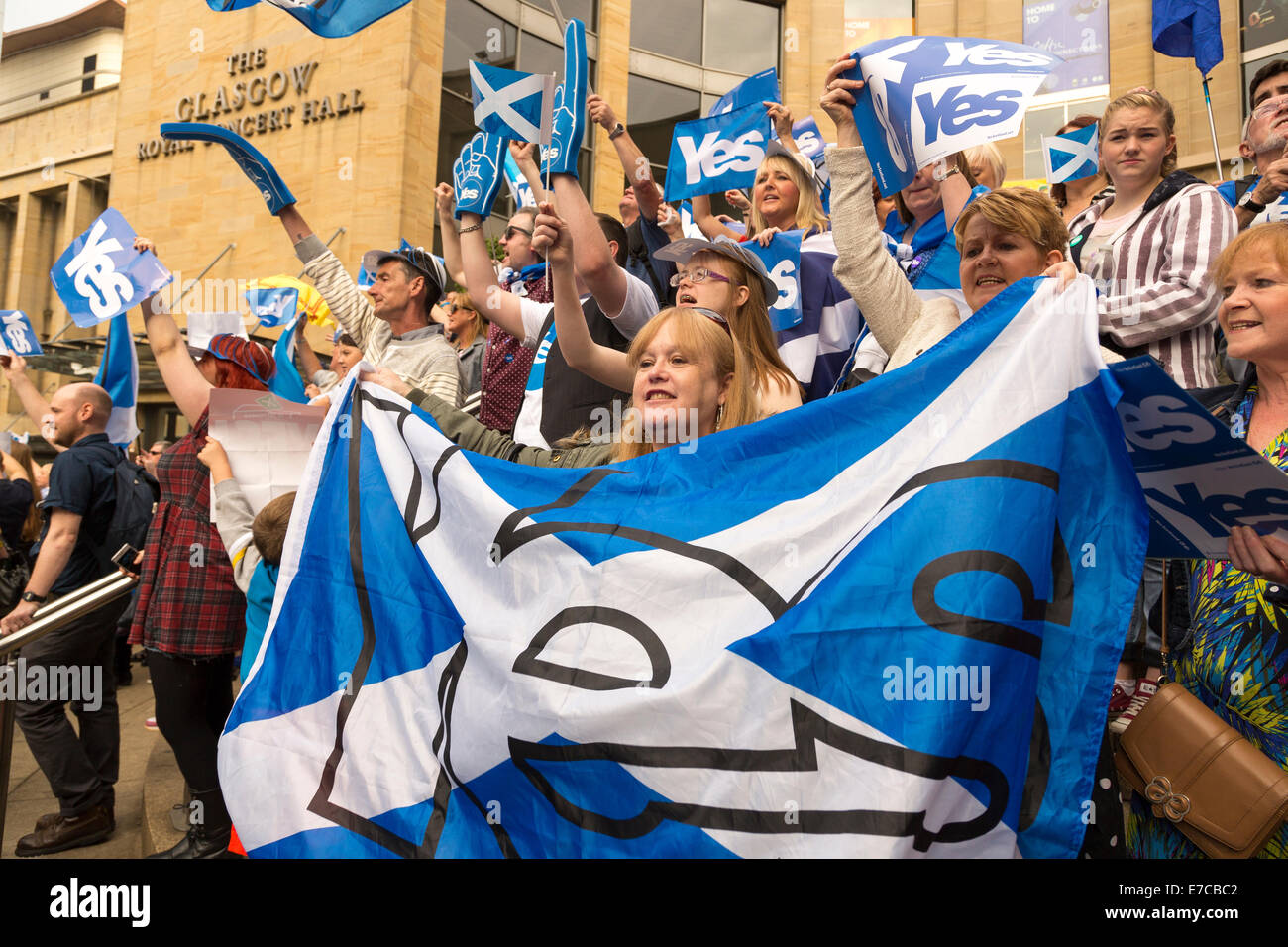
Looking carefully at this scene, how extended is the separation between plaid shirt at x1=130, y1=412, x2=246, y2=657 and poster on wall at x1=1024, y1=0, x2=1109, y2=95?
18422 mm

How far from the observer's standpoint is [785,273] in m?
3.86

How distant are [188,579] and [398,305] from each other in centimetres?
152

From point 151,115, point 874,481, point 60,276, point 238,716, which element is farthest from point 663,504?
point 151,115

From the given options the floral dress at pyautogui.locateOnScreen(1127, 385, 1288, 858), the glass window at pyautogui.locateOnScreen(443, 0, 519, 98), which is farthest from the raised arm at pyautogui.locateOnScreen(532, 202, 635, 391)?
the glass window at pyautogui.locateOnScreen(443, 0, 519, 98)

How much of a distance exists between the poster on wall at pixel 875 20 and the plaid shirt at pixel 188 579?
20.1m

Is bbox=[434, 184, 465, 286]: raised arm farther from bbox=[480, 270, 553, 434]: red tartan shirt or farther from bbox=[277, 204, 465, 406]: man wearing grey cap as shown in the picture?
bbox=[480, 270, 553, 434]: red tartan shirt

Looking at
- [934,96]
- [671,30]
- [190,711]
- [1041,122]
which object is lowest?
[190,711]

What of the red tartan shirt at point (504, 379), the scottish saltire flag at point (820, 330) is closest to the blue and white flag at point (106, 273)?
the red tartan shirt at point (504, 379)

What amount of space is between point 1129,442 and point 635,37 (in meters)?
22.3

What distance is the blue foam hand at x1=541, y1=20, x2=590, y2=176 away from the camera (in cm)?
370

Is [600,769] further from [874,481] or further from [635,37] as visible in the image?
[635,37]

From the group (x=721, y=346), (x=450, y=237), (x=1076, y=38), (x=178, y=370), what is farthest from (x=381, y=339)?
(x=1076, y=38)

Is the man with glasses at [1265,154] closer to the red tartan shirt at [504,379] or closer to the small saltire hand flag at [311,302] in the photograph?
the red tartan shirt at [504,379]

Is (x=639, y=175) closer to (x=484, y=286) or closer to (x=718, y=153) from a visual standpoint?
(x=718, y=153)
